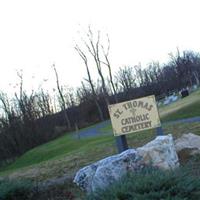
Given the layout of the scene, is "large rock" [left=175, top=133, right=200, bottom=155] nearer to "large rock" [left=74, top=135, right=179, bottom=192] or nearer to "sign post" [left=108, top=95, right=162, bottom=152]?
"sign post" [left=108, top=95, right=162, bottom=152]

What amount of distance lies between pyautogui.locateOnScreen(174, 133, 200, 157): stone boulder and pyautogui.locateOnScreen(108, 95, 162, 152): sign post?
2.91 feet

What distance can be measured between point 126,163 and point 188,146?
347 cm

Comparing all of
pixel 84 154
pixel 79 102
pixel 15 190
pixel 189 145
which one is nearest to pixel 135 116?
pixel 189 145

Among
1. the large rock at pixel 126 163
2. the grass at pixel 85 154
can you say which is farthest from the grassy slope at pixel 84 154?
the large rock at pixel 126 163

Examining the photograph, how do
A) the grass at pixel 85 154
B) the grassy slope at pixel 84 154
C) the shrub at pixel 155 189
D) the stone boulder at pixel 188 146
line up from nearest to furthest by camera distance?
the shrub at pixel 155 189
the stone boulder at pixel 188 146
the grass at pixel 85 154
the grassy slope at pixel 84 154

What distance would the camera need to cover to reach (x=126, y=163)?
8.76 meters

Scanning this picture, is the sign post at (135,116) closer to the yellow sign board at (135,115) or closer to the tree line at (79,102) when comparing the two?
the yellow sign board at (135,115)

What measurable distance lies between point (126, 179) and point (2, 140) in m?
55.1

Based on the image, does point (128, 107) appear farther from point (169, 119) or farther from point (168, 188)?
point (169, 119)

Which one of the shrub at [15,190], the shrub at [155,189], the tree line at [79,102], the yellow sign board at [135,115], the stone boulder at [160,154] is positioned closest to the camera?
the shrub at [155,189]

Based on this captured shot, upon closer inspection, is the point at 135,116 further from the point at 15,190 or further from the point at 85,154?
the point at 85,154

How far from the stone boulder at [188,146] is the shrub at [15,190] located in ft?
12.4

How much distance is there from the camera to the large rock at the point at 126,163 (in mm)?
8609

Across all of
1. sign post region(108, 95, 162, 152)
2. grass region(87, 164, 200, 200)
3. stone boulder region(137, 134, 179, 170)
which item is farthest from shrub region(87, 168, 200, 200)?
sign post region(108, 95, 162, 152)
